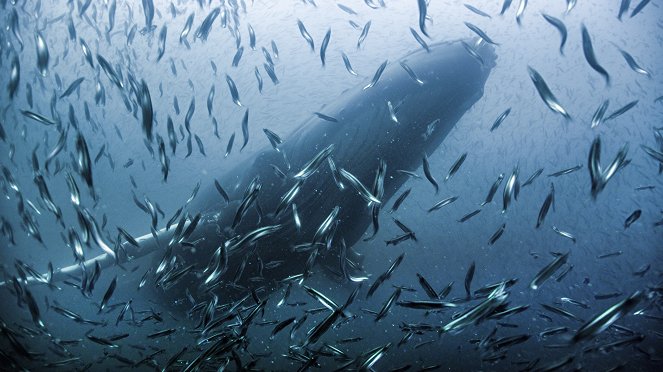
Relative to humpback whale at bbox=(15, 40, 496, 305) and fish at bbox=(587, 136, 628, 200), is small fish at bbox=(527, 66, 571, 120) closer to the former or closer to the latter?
fish at bbox=(587, 136, 628, 200)

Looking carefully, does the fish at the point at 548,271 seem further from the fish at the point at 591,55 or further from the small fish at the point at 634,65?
the small fish at the point at 634,65

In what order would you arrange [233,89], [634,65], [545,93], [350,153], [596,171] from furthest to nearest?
[350,153], [233,89], [634,65], [545,93], [596,171]

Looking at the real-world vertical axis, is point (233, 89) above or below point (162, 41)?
below

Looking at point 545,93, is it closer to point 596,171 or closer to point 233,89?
point 596,171

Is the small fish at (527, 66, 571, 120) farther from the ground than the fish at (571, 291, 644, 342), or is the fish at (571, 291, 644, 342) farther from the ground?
the small fish at (527, 66, 571, 120)

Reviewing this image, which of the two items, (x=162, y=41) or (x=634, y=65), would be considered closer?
(x=634, y=65)

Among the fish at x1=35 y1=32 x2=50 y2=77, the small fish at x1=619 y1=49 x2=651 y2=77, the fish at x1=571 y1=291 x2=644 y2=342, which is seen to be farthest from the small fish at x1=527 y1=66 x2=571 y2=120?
the fish at x1=35 y1=32 x2=50 y2=77

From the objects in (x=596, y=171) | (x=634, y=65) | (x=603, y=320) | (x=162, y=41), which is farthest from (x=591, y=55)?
(x=162, y=41)

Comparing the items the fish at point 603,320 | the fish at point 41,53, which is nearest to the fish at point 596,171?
the fish at point 603,320

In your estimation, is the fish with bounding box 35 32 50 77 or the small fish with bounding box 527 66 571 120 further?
the fish with bounding box 35 32 50 77

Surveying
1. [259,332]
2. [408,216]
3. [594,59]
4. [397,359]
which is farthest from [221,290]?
[408,216]

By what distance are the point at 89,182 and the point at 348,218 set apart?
167 inches

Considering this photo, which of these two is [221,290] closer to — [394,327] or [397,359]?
[397,359]

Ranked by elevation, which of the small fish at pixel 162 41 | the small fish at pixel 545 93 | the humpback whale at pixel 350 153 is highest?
the small fish at pixel 545 93
